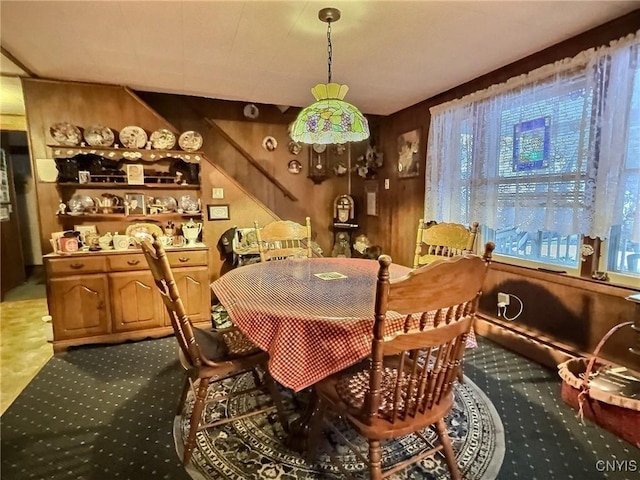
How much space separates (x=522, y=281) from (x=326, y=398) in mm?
2138

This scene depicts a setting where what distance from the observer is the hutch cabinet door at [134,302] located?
2920 mm

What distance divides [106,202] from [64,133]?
660 millimetres

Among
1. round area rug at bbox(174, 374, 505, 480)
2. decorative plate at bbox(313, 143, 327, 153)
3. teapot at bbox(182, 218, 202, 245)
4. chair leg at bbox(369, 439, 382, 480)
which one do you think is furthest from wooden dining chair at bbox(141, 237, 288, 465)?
decorative plate at bbox(313, 143, 327, 153)

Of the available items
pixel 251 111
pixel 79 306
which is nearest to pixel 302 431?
pixel 79 306

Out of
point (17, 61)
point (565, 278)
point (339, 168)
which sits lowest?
point (565, 278)

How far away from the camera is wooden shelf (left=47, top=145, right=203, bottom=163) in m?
2.96

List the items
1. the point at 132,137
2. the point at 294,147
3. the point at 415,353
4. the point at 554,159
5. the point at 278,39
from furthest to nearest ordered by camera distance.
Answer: the point at 294,147 → the point at 132,137 → the point at 554,159 → the point at 278,39 → the point at 415,353

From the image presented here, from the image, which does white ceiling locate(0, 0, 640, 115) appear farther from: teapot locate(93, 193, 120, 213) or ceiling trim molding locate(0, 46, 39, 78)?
teapot locate(93, 193, 120, 213)

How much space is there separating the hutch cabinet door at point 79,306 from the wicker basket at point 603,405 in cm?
330

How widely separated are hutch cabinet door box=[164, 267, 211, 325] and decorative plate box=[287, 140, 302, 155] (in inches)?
79.0

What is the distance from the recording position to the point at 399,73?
9.53 ft

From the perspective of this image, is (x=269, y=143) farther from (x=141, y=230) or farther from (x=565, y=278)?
(x=565, y=278)

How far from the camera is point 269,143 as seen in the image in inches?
170

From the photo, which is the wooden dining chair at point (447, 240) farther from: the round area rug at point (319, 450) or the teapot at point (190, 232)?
the teapot at point (190, 232)
